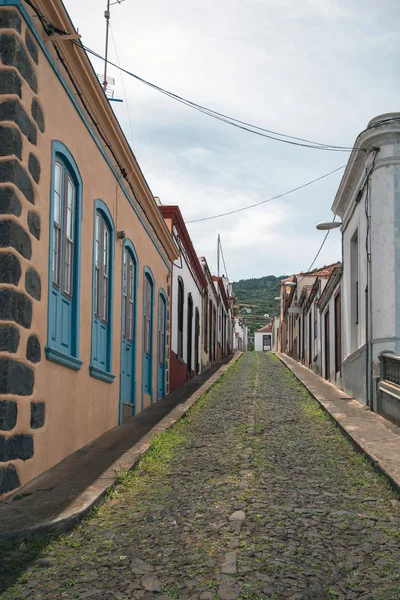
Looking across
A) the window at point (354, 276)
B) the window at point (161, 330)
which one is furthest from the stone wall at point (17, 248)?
the window at point (161, 330)

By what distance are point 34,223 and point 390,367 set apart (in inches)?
271

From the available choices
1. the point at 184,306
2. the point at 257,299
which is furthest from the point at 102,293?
the point at 257,299

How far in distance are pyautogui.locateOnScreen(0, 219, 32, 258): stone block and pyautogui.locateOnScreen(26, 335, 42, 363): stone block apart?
2.62 ft

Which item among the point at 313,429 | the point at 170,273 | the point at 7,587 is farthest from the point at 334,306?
the point at 7,587

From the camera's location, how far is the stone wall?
6203 millimetres

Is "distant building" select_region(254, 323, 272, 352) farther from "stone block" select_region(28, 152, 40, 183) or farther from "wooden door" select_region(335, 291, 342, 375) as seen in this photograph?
"stone block" select_region(28, 152, 40, 183)

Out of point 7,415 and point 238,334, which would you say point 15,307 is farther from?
point 238,334

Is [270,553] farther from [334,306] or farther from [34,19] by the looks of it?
[334,306]

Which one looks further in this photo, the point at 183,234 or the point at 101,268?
the point at 183,234

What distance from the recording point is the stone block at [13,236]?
6.26 meters

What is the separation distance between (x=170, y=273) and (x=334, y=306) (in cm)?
464

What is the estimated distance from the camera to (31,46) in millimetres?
6883

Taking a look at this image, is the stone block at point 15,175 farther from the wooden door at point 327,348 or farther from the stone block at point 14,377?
the wooden door at point 327,348

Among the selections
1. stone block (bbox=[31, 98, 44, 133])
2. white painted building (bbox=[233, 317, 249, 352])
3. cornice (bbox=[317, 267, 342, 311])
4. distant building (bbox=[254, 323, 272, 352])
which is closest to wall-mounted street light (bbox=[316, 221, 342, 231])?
cornice (bbox=[317, 267, 342, 311])
